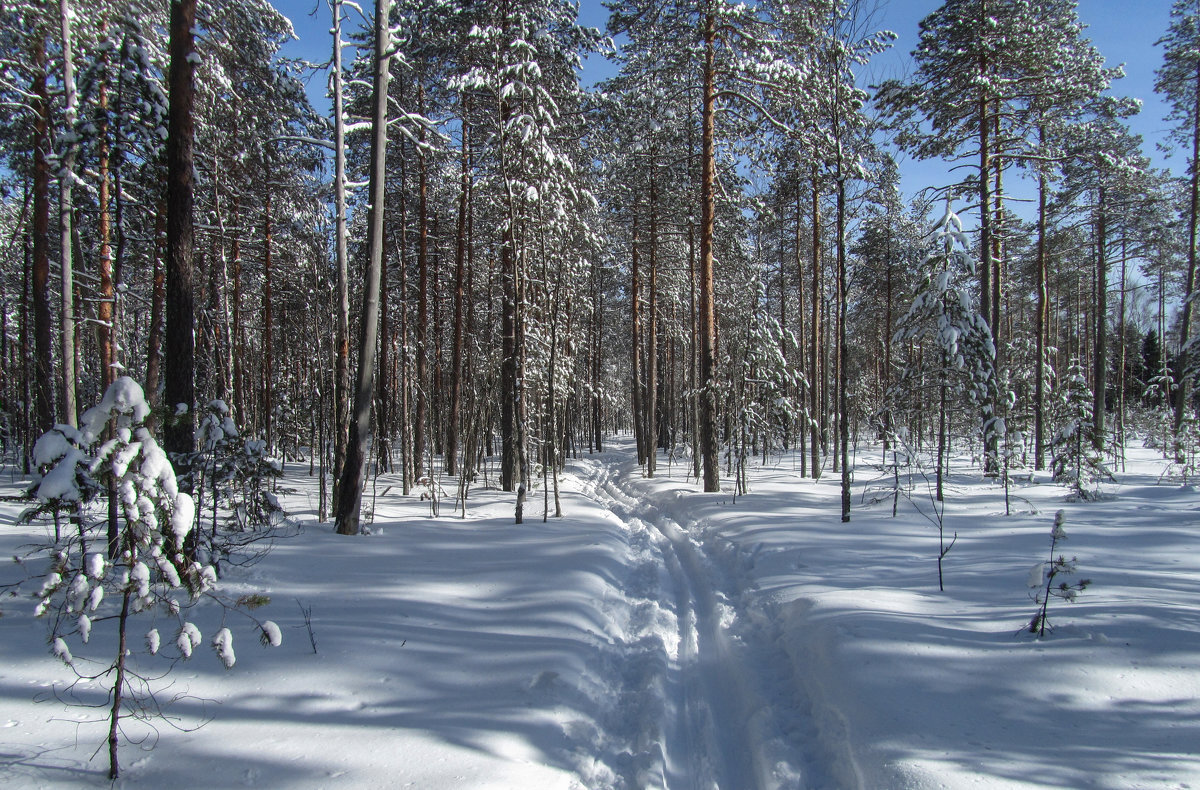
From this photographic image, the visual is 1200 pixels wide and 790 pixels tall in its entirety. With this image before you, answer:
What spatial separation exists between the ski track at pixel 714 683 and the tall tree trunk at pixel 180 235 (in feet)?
17.6

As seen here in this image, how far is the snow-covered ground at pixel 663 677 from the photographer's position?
3240 mm

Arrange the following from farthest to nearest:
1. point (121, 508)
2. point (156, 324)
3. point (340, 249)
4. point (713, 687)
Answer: point (340, 249) < point (156, 324) < point (713, 687) < point (121, 508)

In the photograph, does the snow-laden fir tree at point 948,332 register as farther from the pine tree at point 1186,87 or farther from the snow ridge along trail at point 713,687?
the pine tree at point 1186,87

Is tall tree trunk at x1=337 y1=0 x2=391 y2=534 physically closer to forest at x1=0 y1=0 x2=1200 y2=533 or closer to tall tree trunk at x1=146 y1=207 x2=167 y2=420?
forest at x1=0 y1=0 x2=1200 y2=533

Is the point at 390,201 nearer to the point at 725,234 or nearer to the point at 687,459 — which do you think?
the point at 725,234

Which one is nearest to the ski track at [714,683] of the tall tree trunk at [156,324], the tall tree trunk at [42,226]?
the tall tree trunk at [156,324]

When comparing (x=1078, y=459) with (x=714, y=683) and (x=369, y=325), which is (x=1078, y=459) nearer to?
(x=714, y=683)

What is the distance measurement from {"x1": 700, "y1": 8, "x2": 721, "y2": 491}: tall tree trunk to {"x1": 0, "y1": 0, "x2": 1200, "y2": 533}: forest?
0.23ft

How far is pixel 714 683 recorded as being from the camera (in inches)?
187

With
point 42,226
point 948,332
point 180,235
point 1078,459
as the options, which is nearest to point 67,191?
point 42,226

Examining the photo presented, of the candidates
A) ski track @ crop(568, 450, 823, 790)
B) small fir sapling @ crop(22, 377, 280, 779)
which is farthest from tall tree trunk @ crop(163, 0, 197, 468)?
ski track @ crop(568, 450, 823, 790)

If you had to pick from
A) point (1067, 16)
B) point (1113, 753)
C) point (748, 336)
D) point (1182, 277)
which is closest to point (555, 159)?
point (748, 336)

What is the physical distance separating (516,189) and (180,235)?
20.2ft

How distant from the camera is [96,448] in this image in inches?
119
